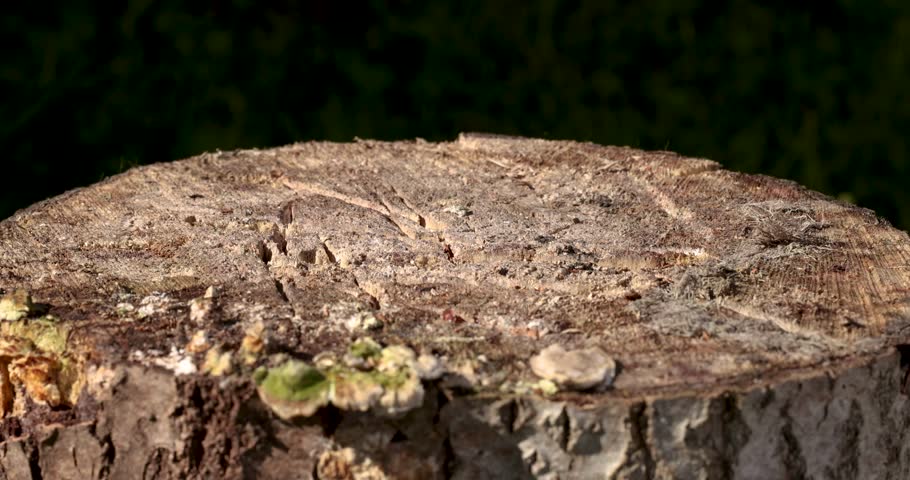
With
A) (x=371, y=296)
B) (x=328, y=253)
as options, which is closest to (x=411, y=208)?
(x=328, y=253)

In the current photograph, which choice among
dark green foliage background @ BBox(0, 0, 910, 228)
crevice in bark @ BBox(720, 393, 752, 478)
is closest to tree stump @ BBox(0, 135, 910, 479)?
crevice in bark @ BBox(720, 393, 752, 478)

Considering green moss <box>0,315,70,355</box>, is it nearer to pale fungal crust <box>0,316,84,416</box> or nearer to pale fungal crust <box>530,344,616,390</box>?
pale fungal crust <box>0,316,84,416</box>

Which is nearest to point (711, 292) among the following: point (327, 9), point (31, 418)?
point (31, 418)

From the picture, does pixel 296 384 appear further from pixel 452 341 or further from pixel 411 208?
pixel 411 208

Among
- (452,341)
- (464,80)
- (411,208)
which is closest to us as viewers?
(452,341)

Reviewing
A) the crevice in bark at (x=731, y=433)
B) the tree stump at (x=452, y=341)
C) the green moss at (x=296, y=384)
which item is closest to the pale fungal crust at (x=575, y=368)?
the tree stump at (x=452, y=341)

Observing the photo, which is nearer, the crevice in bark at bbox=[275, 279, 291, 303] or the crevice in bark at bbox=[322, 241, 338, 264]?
the crevice in bark at bbox=[275, 279, 291, 303]

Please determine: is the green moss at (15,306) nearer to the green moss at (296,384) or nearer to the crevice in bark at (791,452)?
the green moss at (296,384)

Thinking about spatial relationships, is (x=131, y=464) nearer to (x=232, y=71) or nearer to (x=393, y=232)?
(x=393, y=232)
